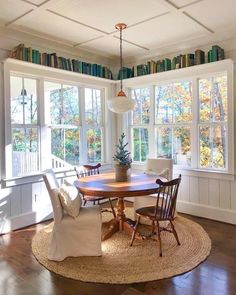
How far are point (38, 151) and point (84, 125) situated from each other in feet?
3.55

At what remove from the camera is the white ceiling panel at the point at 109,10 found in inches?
120

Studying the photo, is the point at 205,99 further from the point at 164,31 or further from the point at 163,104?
the point at 164,31

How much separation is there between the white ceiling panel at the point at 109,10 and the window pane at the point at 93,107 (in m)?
1.66

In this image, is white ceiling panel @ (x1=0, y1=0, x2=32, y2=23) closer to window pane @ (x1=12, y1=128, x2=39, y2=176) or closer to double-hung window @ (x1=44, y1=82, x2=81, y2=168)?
double-hung window @ (x1=44, y1=82, x2=81, y2=168)

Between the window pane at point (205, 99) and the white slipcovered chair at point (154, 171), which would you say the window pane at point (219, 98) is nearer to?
the window pane at point (205, 99)

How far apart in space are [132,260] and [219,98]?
2.74 meters

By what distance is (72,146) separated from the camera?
4859 mm

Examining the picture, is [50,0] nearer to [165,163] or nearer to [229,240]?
[165,163]

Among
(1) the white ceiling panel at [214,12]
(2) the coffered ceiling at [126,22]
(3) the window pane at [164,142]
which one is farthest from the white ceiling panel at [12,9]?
(3) the window pane at [164,142]

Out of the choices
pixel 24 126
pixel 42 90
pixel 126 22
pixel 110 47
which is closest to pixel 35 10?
pixel 126 22

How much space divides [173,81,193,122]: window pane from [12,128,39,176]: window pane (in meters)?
2.36

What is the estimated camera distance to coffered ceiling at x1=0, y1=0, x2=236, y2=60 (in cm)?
310

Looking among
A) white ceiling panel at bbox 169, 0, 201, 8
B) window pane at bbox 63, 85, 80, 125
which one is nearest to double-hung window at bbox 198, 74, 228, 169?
white ceiling panel at bbox 169, 0, 201, 8

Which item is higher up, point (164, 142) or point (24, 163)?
point (164, 142)
